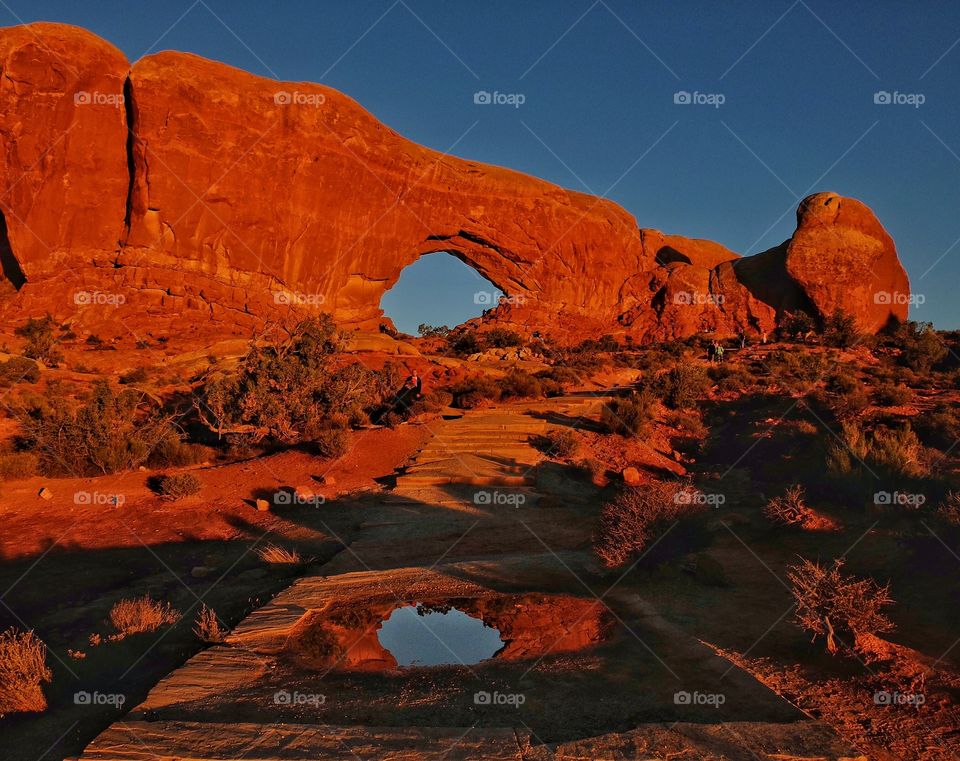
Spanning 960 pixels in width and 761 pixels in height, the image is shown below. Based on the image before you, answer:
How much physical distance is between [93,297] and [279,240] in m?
9.85

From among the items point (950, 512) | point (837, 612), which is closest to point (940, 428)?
point (950, 512)

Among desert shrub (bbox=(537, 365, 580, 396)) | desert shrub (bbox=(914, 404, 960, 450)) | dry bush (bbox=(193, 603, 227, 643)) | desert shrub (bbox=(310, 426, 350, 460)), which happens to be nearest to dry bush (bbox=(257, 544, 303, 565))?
dry bush (bbox=(193, 603, 227, 643))

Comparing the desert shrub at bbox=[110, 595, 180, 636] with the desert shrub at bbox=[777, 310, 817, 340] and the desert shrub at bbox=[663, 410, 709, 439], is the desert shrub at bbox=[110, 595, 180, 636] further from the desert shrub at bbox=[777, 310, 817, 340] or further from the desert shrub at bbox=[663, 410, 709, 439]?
the desert shrub at bbox=[777, 310, 817, 340]

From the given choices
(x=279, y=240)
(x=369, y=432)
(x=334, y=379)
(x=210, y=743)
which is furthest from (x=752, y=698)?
(x=279, y=240)

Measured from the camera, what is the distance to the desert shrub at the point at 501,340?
35.4 meters

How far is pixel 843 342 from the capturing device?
99.4 ft

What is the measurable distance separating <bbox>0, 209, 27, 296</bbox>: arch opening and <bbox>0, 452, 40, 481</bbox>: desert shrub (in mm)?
23351

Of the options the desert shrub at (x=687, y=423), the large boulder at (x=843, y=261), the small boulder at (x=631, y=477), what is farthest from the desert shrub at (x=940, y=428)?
the large boulder at (x=843, y=261)

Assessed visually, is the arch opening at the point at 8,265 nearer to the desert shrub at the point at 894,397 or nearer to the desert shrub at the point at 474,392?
the desert shrub at the point at 474,392

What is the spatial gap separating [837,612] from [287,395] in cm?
1327

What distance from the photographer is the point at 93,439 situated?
12891 mm

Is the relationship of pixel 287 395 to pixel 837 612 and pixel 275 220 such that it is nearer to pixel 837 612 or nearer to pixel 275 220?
pixel 837 612

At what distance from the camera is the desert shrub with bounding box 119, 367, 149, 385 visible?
22016 millimetres

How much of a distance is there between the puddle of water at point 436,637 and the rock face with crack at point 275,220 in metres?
28.2
